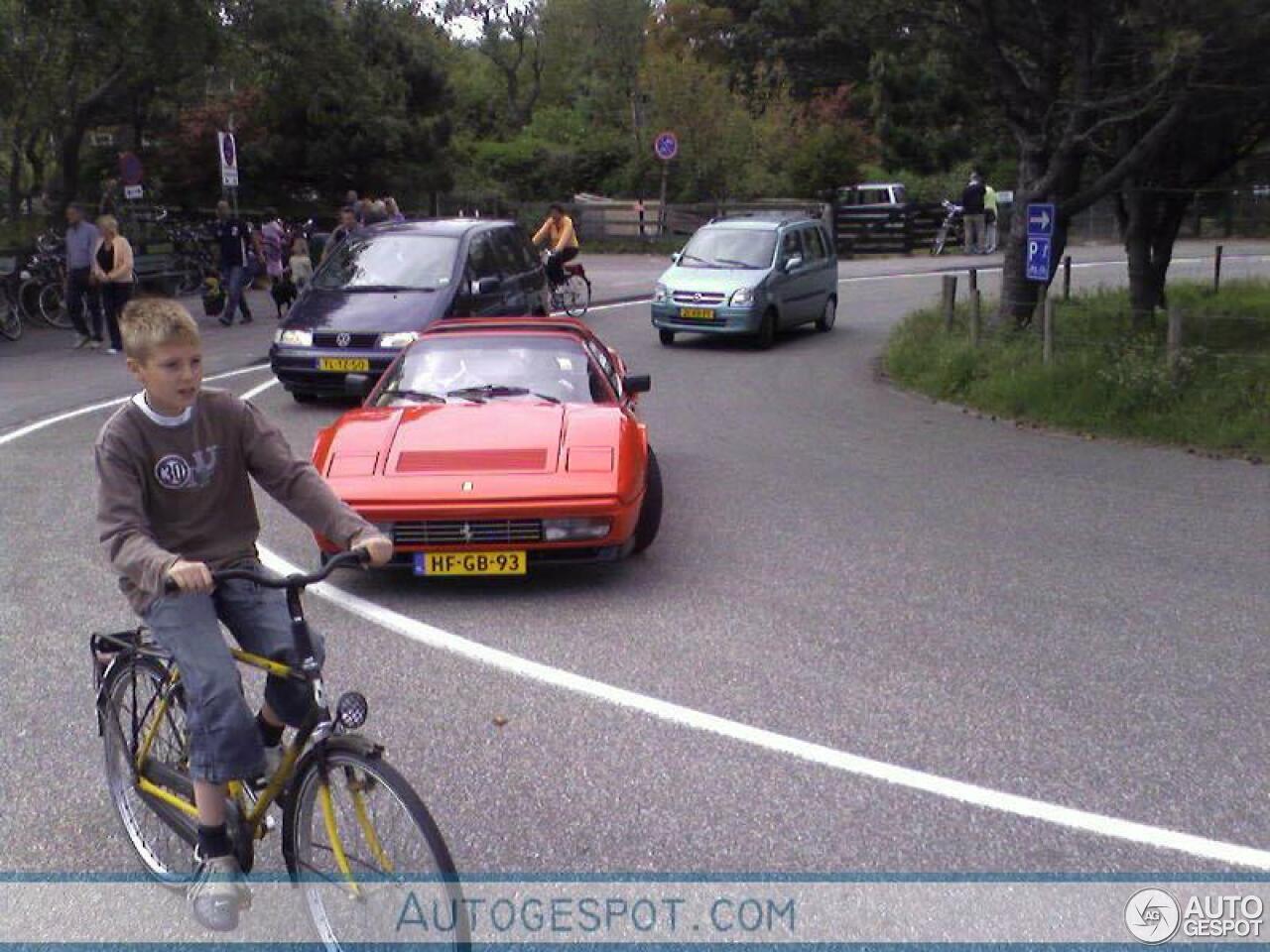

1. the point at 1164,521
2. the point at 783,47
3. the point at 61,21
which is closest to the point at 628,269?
the point at 61,21

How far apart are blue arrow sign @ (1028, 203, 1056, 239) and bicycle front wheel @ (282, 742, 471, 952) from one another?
1369cm

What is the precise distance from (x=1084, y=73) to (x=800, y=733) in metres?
11.8

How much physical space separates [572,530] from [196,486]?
3570 mm

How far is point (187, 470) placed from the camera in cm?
414

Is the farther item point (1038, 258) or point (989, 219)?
point (989, 219)

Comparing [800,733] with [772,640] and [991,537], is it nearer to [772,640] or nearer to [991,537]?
[772,640]

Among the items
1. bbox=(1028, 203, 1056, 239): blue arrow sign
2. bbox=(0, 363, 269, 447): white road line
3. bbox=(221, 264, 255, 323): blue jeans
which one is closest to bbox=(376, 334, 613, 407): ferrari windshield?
bbox=(0, 363, 269, 447): white road line

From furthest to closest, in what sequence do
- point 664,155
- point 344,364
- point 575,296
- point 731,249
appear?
point 664,155 < point 575,296 < point 731,249 < point 344,364

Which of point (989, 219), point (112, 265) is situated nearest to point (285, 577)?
point (112, 265)

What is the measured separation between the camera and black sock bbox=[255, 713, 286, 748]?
429 centimetres

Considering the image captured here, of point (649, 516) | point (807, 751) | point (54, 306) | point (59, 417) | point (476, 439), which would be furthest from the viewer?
point (54, 306)

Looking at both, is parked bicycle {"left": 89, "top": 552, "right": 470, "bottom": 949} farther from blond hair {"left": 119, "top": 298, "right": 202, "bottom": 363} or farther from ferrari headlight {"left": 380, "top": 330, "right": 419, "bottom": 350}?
ferrari headlight {"left": 380, "top": 330, "right": 419, "bottom": 350}

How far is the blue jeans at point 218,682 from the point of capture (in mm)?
3953

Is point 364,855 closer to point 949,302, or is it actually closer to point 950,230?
point 949,302
